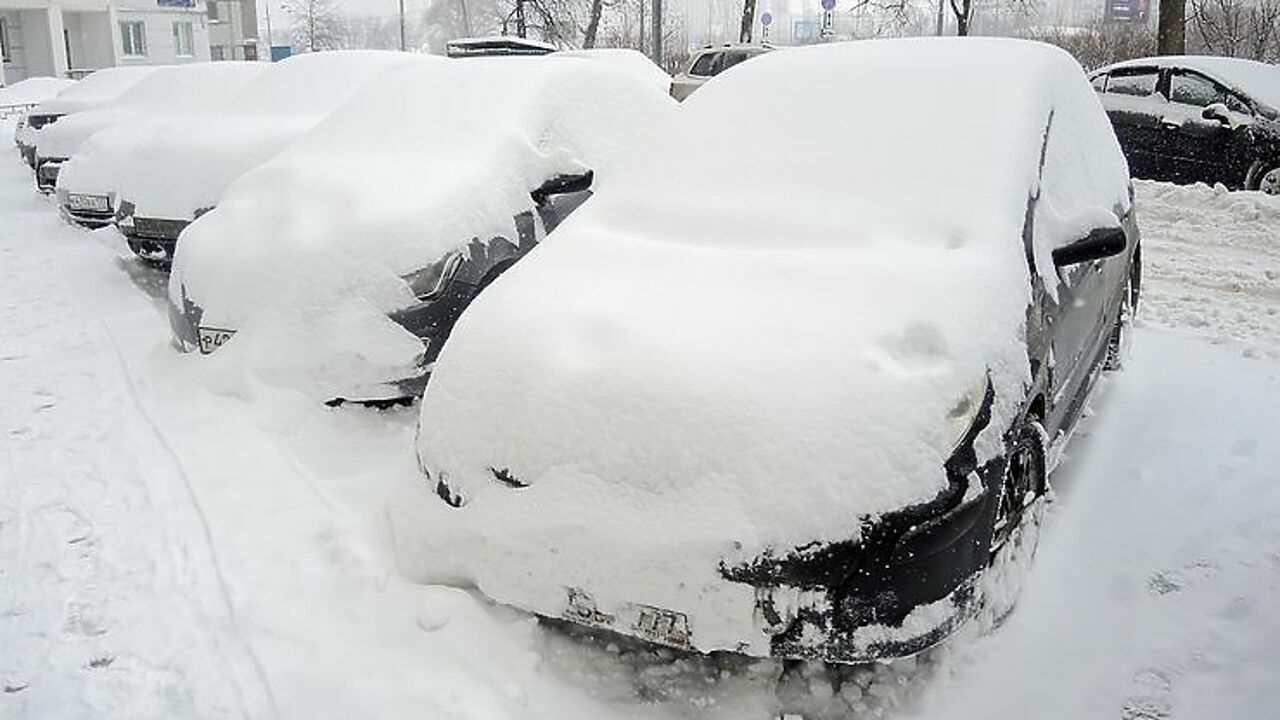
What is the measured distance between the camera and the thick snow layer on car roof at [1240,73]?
35.9 feet

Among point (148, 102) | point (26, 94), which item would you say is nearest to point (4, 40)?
point (26, 94)

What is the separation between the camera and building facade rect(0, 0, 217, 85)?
131ft

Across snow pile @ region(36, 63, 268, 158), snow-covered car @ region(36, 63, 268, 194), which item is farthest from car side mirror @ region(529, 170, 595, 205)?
snow-covered car @ region(36, 63, 268, 194)

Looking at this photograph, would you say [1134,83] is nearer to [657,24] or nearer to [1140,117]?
[1140,117]

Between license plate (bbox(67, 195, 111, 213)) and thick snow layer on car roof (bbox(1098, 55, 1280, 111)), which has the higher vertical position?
thick snow layer on car roof (bbox(1098, 55, 1280, 111))

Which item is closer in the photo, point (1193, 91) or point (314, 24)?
point (1193, 91)

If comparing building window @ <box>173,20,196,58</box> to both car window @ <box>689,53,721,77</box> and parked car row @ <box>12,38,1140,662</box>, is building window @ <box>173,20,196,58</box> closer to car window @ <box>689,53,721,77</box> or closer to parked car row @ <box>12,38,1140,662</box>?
car window @ <box>689,53,721,77</box>

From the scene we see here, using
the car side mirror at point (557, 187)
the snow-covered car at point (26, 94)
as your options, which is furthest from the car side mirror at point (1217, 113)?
the snow-covered car at point (26, 94)

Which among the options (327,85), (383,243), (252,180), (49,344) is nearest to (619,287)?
(383,243)

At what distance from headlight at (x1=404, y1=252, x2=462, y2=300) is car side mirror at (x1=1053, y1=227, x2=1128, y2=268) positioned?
8.86 feet

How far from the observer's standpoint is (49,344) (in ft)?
21.3

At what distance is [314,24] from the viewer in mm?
64875

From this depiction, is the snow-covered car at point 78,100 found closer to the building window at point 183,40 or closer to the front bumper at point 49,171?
the front bumper at point 49,171

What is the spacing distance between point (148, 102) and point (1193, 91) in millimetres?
11431
